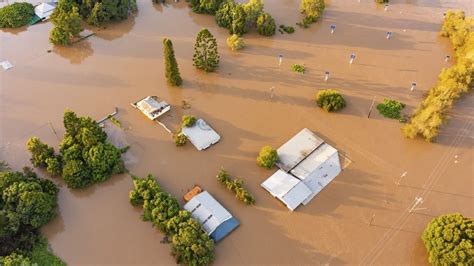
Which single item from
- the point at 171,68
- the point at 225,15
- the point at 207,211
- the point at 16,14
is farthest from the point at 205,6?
the point at 207,211

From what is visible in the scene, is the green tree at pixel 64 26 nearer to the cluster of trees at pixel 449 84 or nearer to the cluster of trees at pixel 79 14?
the cluster of trees at pixel 79 14

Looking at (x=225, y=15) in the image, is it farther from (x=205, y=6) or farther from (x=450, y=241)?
(x=450, y=241)

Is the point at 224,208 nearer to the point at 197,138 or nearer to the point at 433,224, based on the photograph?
the point at 197,138

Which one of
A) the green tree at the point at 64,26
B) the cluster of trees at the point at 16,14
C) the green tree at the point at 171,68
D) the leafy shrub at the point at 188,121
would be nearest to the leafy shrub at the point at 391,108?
the leafy shrub at the point at 188,121

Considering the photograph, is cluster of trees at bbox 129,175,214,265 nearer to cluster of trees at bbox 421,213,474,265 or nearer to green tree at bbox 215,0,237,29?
cluster of trees at bbox 421,213,474,265

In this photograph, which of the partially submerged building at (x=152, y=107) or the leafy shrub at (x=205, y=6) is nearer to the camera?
the partially submerged building at (x=152, y=107)

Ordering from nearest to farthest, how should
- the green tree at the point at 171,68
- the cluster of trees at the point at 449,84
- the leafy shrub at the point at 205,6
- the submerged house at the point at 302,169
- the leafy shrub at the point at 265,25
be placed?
the submerged house at the point at 302,169
the cluster of trees at the point at 449,84
the green tree at the point at 171,68
the leafy shrub at the point at 265,25
the leafy shrub at the point at 205,6
